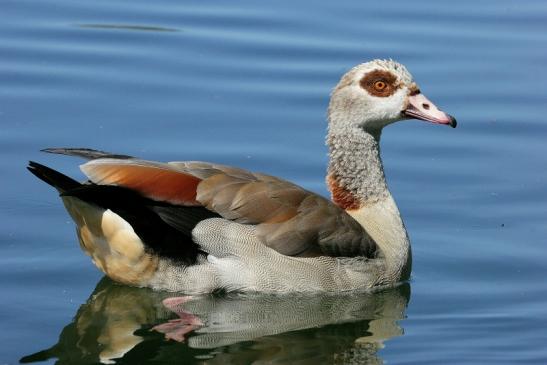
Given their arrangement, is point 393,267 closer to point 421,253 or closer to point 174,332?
point 421,253

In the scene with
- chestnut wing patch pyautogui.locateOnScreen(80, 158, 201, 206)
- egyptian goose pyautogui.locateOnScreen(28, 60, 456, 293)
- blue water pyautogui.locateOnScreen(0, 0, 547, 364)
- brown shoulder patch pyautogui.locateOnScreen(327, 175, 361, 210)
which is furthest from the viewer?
brown shoulder patch pyautogui.locateOnScreen(327, 175, 361, 210)

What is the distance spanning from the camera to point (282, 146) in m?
11.4

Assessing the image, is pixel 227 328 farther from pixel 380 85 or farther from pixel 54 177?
pixel 380 85

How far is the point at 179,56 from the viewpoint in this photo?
13.3 meters

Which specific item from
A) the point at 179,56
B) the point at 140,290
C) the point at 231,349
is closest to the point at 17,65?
the point at 179,56

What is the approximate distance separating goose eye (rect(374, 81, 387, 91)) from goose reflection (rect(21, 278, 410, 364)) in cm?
143

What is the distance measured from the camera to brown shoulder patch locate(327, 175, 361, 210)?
32.3 ft

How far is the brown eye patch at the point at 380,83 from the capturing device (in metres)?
9.69

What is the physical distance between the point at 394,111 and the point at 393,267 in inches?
44.0

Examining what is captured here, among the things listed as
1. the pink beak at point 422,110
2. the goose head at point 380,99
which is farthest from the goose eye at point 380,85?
the pink beak at point 422,110

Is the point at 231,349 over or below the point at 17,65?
below

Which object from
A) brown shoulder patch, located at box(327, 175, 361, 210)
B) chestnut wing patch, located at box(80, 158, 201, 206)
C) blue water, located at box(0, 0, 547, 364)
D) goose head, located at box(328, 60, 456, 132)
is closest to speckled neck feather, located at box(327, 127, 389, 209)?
brown shoulder patch, located at box(327, 175, 361, 210)

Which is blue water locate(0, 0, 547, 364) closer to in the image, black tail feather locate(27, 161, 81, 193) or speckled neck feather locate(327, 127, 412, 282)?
speckled neck feather locate(327, 127, 412, 282)

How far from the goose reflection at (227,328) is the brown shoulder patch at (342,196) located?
2.32 ft
